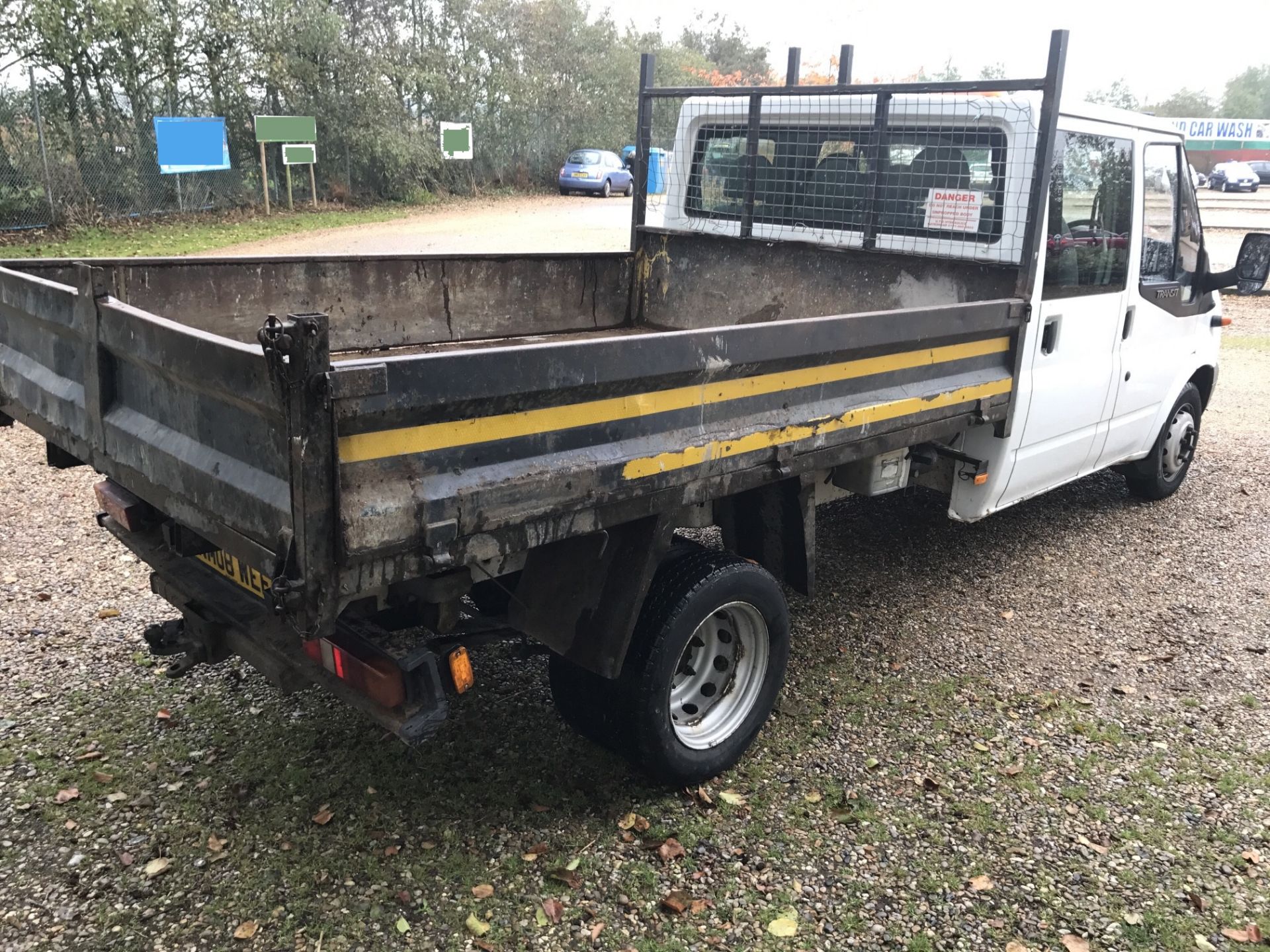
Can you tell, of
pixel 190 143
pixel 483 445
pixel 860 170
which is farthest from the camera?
pixel 190 143

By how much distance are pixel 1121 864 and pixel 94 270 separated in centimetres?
366

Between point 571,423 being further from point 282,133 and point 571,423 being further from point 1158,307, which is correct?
point 282,133

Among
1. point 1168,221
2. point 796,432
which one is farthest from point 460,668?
point 1168,221

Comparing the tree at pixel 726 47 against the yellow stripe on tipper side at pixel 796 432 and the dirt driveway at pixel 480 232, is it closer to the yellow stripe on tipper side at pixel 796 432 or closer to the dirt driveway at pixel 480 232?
the dirt driveway at pixel 480 232

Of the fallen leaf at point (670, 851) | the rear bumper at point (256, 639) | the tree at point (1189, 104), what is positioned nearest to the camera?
the rear bumper at point (256, 639)

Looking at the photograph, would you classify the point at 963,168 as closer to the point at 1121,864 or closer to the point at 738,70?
the point at 1121,864

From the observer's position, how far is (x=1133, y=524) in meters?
6.11

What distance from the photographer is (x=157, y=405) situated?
2760mm

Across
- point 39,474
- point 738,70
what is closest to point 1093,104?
point 39,474

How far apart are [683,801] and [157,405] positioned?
2.07m

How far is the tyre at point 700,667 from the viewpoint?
316 cm

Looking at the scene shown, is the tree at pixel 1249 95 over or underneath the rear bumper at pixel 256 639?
over

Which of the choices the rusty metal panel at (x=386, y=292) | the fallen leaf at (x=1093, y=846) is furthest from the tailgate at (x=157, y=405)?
the fallen leaf at (x=1093, y=846)

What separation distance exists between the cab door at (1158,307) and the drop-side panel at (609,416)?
1.89 m
